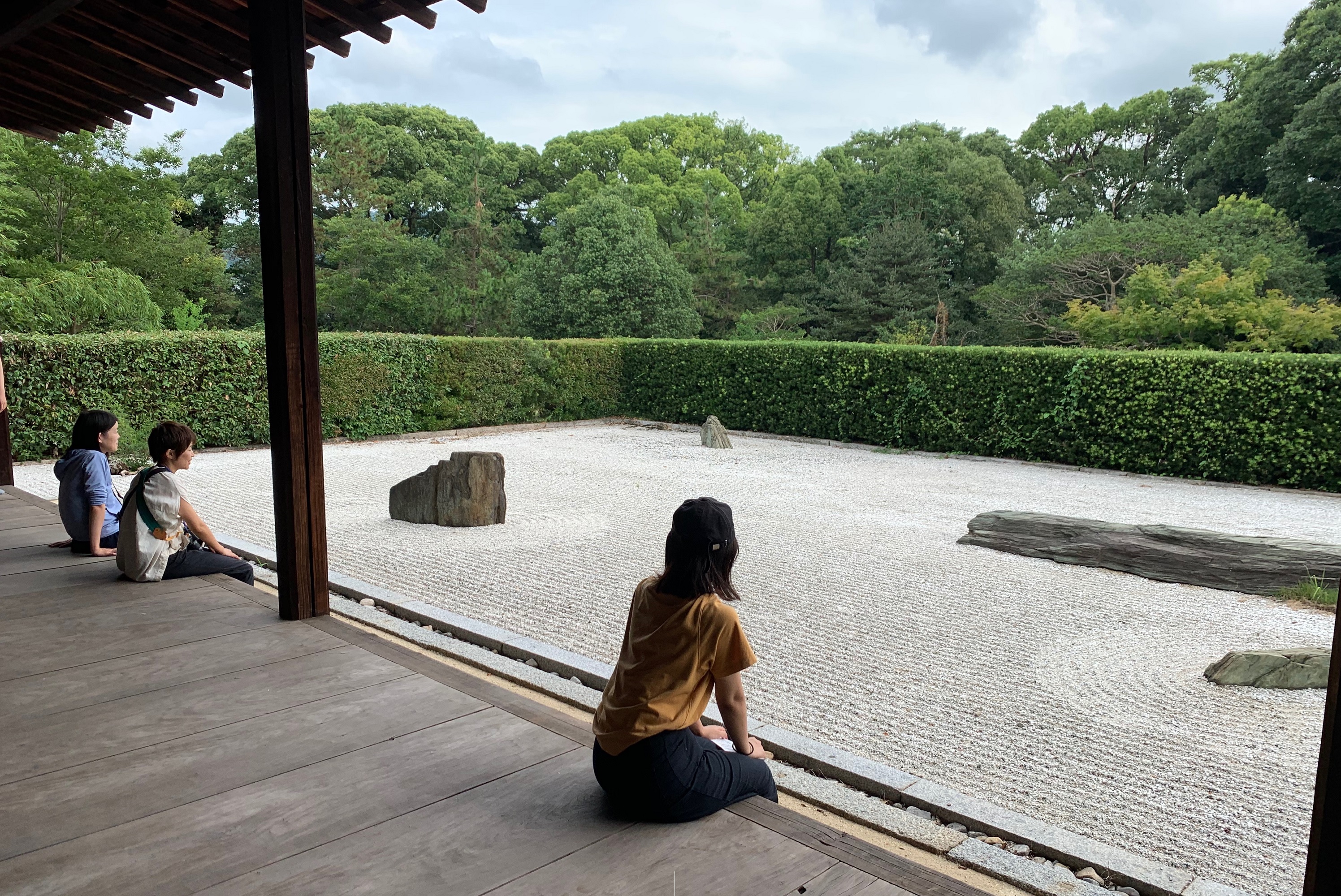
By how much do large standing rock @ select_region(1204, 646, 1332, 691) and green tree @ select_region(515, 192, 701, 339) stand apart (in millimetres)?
23014

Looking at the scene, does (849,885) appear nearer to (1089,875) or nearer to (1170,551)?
(1089,875)

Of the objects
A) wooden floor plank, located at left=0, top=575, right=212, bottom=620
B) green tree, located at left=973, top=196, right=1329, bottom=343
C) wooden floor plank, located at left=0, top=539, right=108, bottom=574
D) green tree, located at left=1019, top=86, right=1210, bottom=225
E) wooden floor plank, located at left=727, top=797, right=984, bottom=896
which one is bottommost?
wooden floor plank, located at left=727, top=797, right=984, bottom=896

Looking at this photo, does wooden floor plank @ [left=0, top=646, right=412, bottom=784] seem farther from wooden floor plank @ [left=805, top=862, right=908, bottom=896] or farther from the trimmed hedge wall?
the trimmed hedge wall

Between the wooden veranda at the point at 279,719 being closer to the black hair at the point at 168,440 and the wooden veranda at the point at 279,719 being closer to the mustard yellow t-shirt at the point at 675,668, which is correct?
the mustard yellow t-shirt at the point at 675,668

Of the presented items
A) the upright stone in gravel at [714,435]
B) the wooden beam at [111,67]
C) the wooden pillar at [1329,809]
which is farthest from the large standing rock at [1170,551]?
the upright stone in gravel at [714,435]

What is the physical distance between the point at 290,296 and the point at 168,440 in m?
1.20

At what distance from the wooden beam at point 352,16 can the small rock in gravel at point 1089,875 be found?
4.32 metres

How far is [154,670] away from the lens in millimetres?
3398

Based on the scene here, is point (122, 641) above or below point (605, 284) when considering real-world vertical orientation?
below

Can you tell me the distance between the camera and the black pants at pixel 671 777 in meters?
2.27

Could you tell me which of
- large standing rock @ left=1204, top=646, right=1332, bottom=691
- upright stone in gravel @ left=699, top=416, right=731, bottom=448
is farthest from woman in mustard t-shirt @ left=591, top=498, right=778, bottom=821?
upright stone in gravel @ left=699, top=416, right=731, bottom=448

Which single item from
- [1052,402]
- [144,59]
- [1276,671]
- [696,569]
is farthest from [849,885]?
[1052,402]

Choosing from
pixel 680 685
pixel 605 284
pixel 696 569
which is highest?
pixel 605 284

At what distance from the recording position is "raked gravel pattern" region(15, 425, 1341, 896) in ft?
10.7
